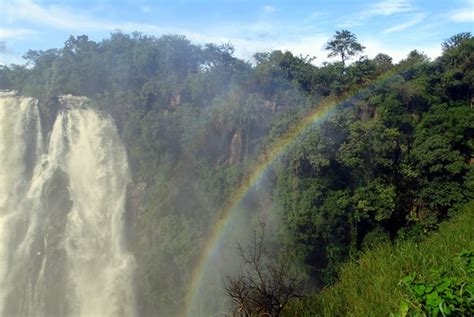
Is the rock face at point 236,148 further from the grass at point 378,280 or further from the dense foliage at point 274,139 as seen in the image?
the grass at point 378,280

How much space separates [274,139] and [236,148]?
2.14 metres

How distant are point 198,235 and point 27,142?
833 centimetres

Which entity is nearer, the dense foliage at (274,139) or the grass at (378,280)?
the grass at (378,280)

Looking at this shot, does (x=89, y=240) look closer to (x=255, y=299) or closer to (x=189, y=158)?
(x=189, y=158)

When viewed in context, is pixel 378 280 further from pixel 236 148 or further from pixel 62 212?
pixel 62 212

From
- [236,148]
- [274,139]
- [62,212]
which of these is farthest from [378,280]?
[62,212]

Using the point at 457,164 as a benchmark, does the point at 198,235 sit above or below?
below

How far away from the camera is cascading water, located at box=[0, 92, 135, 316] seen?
64.0ft

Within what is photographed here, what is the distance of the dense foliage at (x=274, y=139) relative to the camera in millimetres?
17422

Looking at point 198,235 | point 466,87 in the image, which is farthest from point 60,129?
point 466,87

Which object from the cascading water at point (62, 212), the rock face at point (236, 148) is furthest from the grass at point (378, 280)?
the cascading water at point (62, 212)

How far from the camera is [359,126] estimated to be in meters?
18.0

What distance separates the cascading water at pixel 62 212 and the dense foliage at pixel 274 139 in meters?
0.68

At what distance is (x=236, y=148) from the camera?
1991cm
